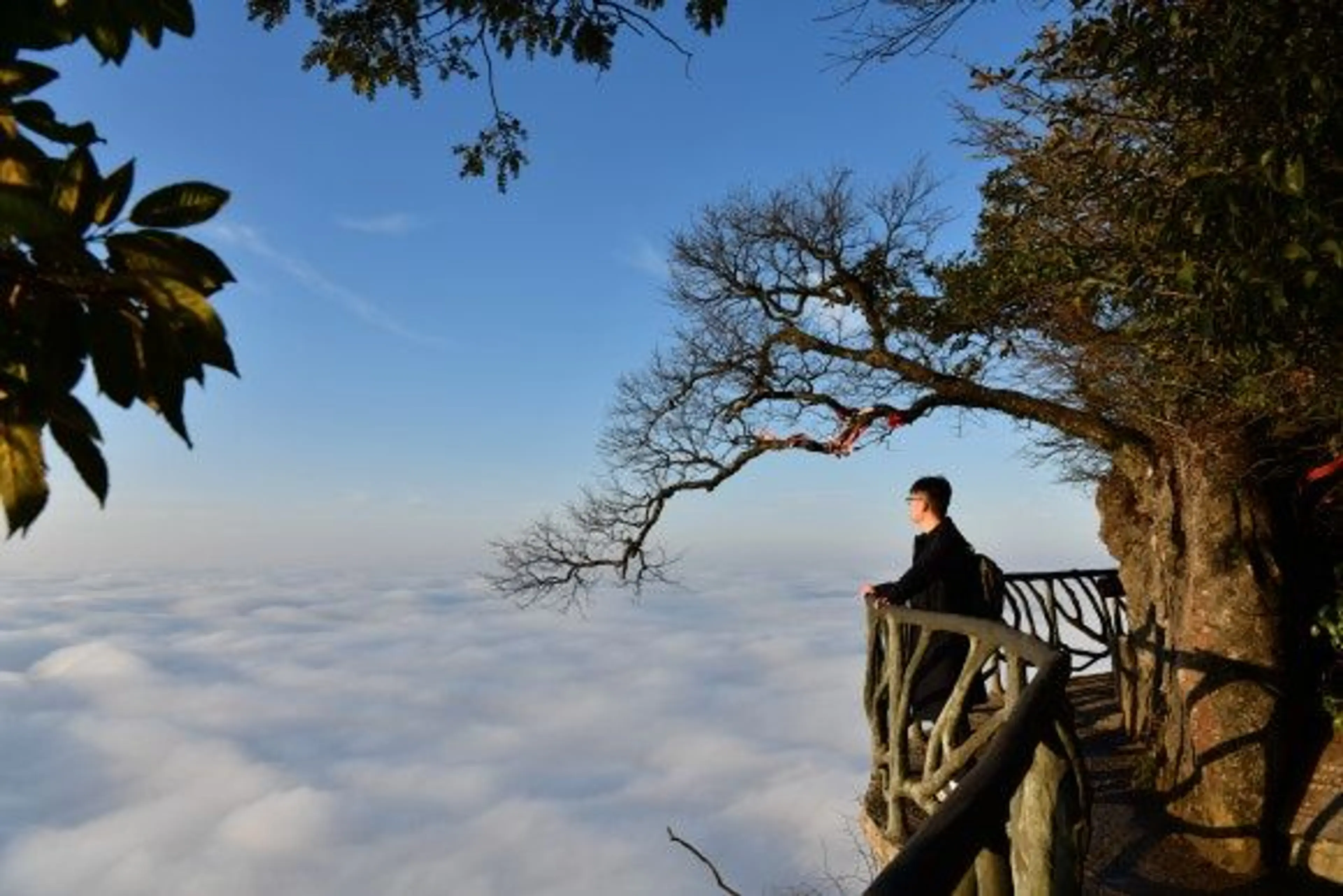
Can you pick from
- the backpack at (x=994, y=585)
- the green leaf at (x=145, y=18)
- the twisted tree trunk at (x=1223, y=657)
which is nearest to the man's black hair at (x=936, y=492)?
the backpack at (x=994, y=585)

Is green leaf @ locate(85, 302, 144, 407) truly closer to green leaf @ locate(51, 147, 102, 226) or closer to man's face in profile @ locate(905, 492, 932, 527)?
green leaf @ locate(51, 147, 102, 226)

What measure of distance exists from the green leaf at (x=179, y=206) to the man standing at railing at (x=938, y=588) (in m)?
5.36

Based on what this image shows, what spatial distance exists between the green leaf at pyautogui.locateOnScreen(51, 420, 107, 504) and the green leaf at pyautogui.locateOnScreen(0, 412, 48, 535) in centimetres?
2

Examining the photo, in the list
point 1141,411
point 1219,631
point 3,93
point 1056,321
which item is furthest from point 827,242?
point 3,93

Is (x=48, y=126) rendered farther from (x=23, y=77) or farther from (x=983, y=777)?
(x=983, y=777)

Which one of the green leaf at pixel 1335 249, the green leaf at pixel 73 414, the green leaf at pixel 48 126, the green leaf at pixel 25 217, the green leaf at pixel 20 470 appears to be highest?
the green leaf at pixel 1335 249

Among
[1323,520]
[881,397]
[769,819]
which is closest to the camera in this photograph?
[1323,520]

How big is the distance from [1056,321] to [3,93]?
940 centimetres

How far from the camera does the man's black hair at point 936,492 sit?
6.12 m

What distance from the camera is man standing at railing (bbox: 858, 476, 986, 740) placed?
19.5ft

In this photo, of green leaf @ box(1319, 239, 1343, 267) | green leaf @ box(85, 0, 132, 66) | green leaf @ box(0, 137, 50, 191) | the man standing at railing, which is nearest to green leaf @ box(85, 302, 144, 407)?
green leaf @ box(0, 137, 50, 191)

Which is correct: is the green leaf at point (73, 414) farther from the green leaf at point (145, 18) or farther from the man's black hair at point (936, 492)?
the man's black hair at point (936, 492)

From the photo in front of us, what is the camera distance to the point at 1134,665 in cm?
984

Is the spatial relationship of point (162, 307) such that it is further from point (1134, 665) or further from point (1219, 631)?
point (1134, 665)
